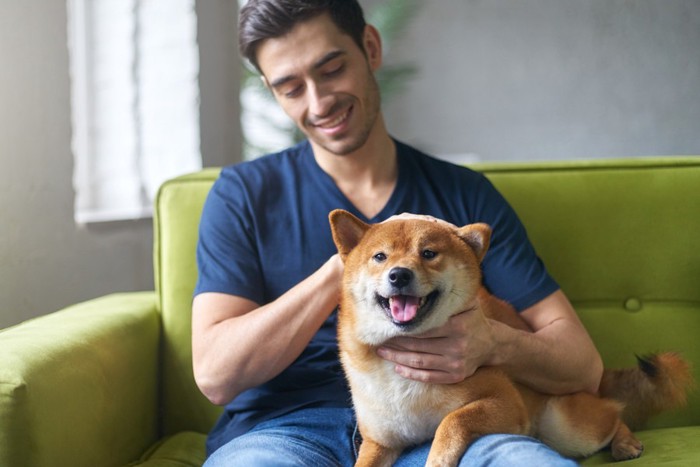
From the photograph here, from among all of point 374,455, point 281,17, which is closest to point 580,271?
point 374,455

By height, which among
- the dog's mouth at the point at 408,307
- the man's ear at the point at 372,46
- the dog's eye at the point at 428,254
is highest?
the man's ear at the point at 372,46

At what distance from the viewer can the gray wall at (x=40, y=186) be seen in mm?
2031

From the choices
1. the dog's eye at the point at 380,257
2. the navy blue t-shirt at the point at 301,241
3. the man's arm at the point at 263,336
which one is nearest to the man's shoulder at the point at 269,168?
the navy blue t-shirt at the point at 301,241

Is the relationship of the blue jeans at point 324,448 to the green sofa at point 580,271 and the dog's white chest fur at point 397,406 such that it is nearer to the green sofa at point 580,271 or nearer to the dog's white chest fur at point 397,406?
the dog's white chest fur at point 397,406

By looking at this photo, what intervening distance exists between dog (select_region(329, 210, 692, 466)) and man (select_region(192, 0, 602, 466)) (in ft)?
0.12

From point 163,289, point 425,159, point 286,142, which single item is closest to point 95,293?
point 163,289

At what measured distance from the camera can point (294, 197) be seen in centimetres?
163

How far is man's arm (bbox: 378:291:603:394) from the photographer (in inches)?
50.2

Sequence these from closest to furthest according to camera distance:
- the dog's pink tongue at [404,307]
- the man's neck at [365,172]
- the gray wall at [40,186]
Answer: the dog's pink tongue at [404,307]
the man's neck at [365,172]
the gray wall at [40,186]

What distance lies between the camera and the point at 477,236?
1.31 m

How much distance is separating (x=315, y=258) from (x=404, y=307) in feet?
1.30

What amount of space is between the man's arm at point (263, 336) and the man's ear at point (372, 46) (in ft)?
1.91

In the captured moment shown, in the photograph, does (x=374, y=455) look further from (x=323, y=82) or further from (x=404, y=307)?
(x=323, y=82)

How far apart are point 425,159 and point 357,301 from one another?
524 millimetres
